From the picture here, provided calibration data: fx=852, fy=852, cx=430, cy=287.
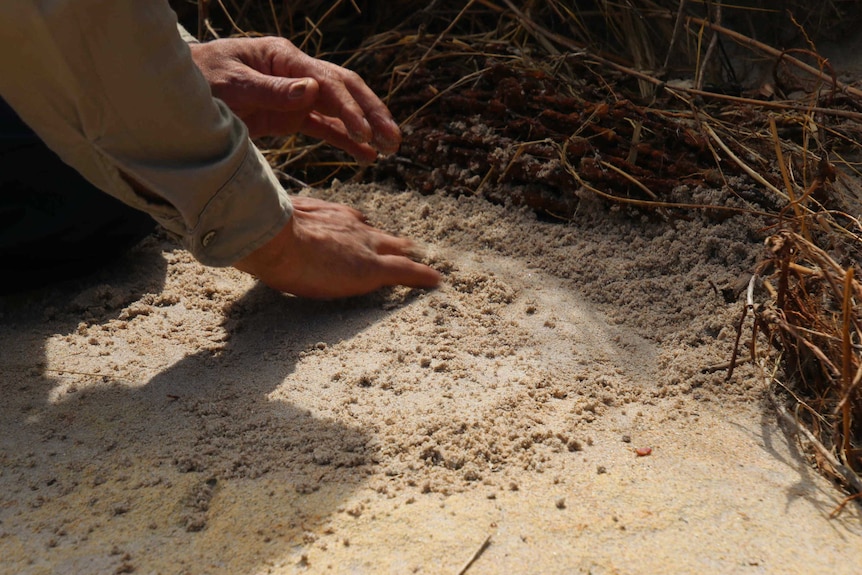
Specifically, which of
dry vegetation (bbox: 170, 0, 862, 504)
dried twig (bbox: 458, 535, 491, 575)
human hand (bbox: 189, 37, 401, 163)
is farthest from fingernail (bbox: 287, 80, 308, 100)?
dried twig (bbox: 458, 535, 491, 575)

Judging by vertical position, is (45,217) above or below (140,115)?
below

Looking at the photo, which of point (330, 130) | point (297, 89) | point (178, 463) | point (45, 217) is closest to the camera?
point (178, 463)

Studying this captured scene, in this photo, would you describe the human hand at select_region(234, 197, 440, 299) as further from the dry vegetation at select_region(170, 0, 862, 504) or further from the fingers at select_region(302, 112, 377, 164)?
the dry vegetation at select_region(170, 0, 862, 504)

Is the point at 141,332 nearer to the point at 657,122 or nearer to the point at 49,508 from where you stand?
the point at 49,508

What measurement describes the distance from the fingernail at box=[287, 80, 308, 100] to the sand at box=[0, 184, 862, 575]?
0.45 meters

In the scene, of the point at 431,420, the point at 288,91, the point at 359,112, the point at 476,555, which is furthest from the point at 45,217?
the point at 476,555

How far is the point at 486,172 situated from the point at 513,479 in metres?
1.09

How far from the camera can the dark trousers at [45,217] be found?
1790 mm

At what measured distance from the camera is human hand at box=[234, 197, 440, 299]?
178cm

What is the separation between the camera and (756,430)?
141cm

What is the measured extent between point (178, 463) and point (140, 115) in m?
0.57

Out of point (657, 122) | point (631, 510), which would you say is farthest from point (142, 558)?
point (657, 122)

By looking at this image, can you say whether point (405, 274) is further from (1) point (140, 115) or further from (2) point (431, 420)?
(1) point (140, 115)

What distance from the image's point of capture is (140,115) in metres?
1.40
